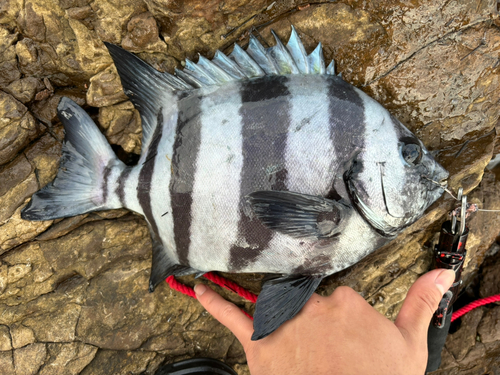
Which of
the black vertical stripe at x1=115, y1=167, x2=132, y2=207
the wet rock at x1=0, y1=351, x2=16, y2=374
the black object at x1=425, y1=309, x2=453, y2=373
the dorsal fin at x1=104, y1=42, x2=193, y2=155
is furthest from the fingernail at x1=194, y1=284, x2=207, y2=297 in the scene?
the black object at x1=425, y1=309, x2=453, y2=373

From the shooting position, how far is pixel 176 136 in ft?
5.76

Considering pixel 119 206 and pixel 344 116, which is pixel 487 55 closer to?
pixel 344 116

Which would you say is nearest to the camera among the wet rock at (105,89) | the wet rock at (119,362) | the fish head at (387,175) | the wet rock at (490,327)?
the fish head at (387,175)

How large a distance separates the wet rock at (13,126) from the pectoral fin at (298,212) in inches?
55.1

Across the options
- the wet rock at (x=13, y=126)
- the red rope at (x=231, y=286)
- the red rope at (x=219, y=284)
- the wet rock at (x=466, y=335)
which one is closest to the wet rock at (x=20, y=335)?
the red rope at (x=219, y=284)

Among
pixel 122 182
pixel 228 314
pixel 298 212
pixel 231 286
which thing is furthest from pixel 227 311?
pixel 122 182

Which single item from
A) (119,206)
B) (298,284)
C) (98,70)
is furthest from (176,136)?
(298,284)

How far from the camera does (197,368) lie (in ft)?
7.12

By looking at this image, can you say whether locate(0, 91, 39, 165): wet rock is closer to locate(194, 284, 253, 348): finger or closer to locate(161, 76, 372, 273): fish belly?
locate(161, 76, 372, 273): fish belly

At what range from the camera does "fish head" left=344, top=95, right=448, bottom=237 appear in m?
1.53

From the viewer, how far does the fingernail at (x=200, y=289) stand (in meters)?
2.06

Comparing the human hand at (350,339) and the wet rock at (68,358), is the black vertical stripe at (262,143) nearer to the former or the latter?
the human hand at (350,339)

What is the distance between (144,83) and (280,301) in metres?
1.38

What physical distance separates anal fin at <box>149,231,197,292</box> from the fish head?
103 centimetres
